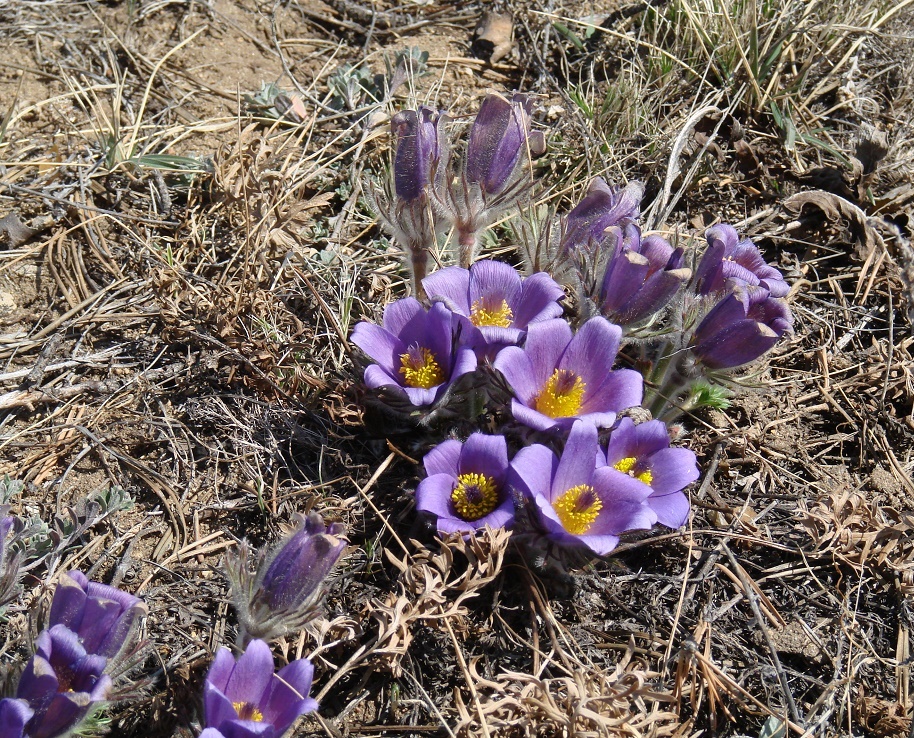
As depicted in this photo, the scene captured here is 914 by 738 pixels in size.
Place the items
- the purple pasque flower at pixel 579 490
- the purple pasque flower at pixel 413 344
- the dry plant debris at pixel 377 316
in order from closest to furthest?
the purple pasque flower at pixel 579 490
the dry plant debris at pixel 377 316
the purple pasque flower at pixel 413 344

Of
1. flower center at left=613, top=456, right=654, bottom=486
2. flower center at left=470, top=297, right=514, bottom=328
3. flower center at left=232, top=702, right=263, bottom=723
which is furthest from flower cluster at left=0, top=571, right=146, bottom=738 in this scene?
flower center at left=613, top=456, right=654, bottom=486

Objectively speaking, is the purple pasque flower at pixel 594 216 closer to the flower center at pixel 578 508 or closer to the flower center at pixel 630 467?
the flower center at pixel 630 467

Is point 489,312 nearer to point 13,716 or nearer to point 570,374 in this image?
point 570,374

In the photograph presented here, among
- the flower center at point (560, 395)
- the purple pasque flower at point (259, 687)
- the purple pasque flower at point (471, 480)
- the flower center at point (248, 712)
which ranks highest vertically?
the flower center at point (560, 395)

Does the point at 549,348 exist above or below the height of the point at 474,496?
above

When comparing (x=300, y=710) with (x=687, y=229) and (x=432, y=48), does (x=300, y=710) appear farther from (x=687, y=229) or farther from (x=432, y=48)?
(x=432, y=48)

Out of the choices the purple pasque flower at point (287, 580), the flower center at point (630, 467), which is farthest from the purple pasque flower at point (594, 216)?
the purple pasque flower at point (287, 580)

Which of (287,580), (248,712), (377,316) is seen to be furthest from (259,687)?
(377,316)
